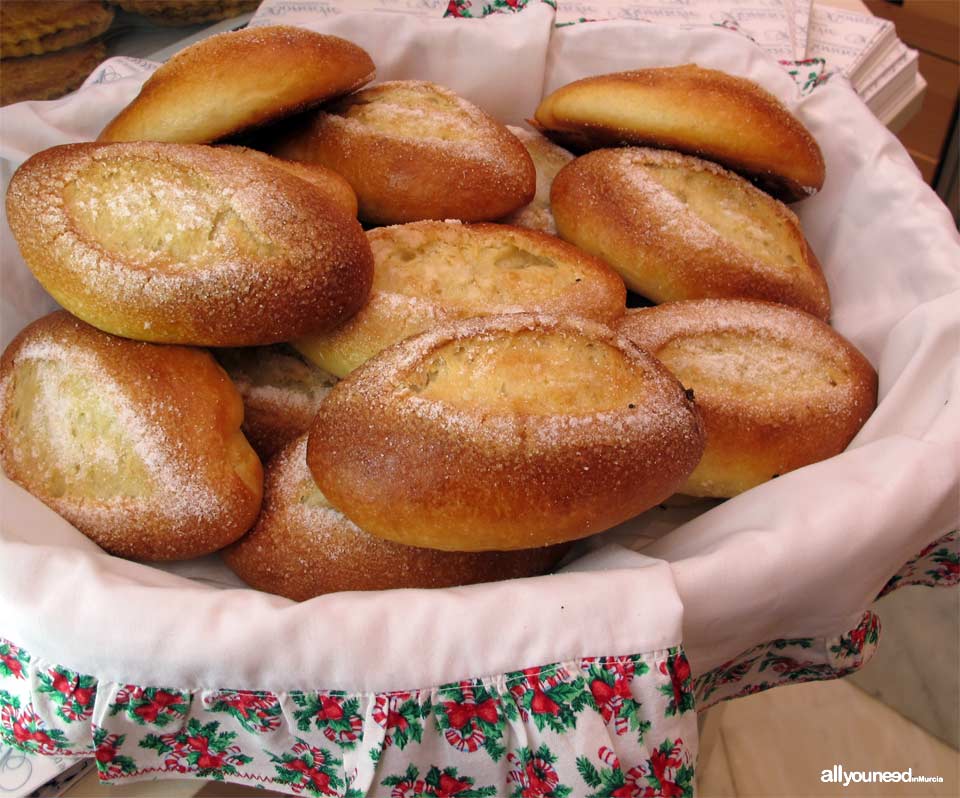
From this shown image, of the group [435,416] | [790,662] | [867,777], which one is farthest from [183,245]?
[867,777]

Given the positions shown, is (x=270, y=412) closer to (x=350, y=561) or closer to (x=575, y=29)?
(x=350, y=561)

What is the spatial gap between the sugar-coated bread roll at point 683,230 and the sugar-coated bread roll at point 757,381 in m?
0.05

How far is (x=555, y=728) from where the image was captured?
1.99 ft

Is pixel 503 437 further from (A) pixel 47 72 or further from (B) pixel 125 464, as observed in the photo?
(A) pixel 47 72

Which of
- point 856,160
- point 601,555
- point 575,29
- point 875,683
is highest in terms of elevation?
point 575,29

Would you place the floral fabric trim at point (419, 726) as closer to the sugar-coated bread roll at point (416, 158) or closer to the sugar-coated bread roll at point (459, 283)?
the sugar-coated bread roll at point (459, 283)

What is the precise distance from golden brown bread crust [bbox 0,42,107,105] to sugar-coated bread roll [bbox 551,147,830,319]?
0.79 metres

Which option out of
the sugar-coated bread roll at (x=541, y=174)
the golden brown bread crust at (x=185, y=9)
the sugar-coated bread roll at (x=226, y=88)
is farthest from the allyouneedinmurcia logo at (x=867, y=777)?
the golden brown bread crust at (x=185, y=9)

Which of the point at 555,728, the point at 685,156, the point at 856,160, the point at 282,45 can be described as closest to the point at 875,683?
the point at 856,160

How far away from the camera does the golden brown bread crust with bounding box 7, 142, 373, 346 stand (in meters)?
0.77

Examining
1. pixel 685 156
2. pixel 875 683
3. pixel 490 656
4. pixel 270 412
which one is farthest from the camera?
pixel 875 683

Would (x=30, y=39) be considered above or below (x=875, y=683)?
above

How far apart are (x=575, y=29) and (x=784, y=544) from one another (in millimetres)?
876

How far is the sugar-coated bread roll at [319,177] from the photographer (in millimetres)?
942
